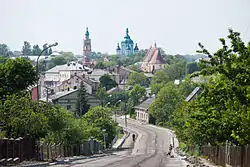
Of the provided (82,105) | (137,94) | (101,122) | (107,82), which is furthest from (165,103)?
(107,82)

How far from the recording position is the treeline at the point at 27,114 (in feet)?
114

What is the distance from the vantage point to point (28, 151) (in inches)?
1391

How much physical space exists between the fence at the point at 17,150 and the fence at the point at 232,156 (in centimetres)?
1099

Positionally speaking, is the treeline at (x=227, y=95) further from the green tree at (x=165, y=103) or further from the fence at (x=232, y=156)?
the green tree at (x=165, y=103)

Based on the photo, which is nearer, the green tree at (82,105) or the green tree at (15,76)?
the green tree at (15,76)

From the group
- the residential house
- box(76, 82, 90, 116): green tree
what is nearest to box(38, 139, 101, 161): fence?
box(76, 82, 90, 116): green tree

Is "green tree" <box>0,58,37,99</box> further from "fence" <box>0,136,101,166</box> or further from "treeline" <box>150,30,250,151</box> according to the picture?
"treeline" <box>150,30,250,151</box>

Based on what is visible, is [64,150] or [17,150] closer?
[17,150]

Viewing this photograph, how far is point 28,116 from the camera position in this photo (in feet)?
114

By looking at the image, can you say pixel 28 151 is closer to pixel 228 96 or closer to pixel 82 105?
pixel 228 96

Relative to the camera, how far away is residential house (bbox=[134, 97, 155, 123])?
5295 inches

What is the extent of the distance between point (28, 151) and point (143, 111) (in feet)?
337

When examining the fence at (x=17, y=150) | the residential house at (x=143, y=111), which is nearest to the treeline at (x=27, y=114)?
the fence at (x=17, y=150)

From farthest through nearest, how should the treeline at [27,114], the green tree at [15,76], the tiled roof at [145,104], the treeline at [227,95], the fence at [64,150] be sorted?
the tiled roof at [145,104]
the green tree at [15,76]
the fence at [64,150]
the treeline at [27,114]
the treeline at [227,95]
